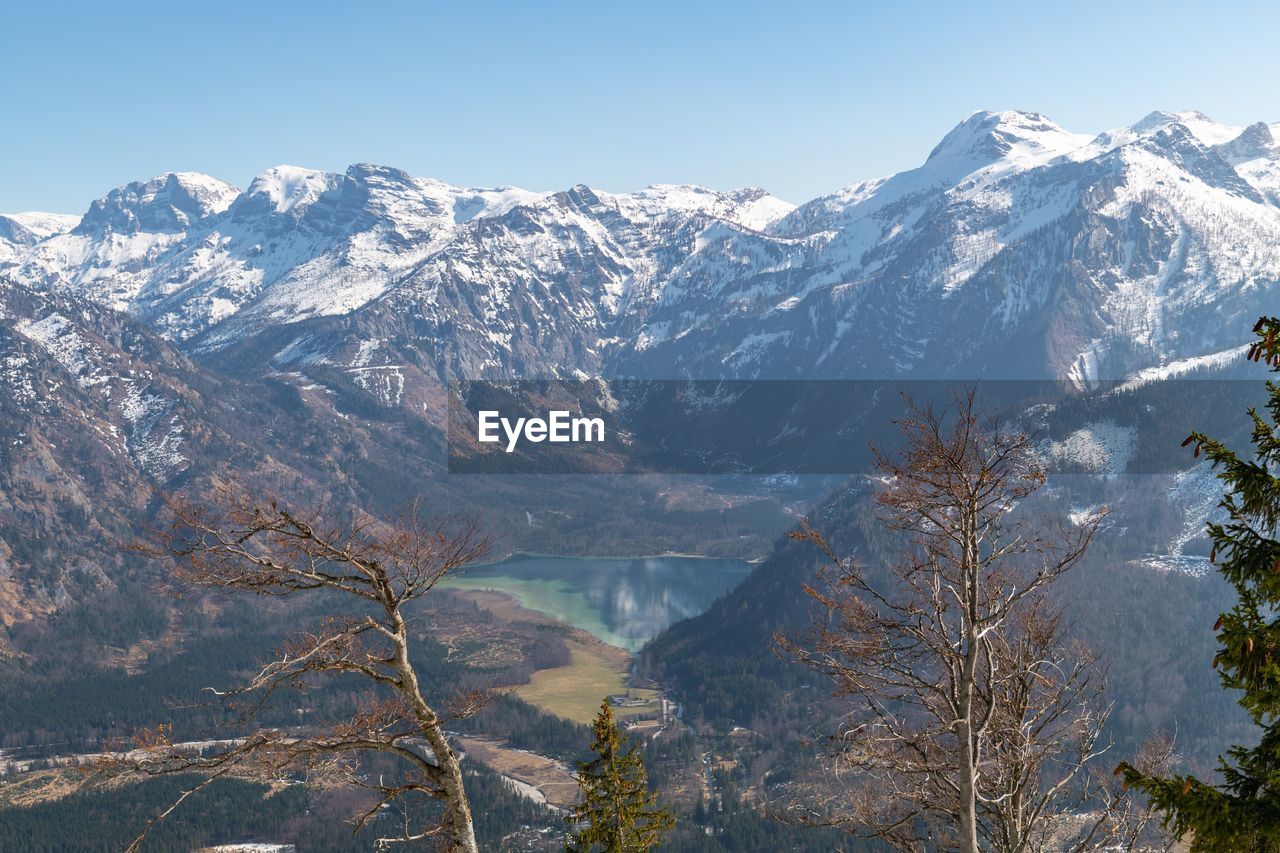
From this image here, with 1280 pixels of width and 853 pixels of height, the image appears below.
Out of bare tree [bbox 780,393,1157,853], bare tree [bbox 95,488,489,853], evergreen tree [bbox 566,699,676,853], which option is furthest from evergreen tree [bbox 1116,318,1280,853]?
evergreen tree [bbox 566,699,676,853]

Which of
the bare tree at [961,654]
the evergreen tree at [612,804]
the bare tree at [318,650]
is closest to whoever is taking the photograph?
the bare tree at [318,650]

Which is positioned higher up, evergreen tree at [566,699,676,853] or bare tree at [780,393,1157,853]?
bare tree at [780,393,1157,853]

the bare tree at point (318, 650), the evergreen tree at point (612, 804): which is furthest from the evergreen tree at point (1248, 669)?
the evergreen tree at point (612, 804)

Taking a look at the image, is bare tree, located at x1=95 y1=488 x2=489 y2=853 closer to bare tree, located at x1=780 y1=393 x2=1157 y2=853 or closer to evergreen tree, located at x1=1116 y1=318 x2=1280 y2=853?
bare tree, located at x1=780 y1=393 x2=1157 y2=853

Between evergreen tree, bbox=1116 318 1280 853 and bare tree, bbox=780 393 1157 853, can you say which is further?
bare tree, bbox=780 393 1157 853

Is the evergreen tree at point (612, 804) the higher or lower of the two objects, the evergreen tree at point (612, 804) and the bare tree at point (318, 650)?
the lower

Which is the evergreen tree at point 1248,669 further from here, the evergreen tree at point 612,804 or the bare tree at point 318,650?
the evergreen tree at point 612,804

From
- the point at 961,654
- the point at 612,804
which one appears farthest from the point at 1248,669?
the point at 612,804

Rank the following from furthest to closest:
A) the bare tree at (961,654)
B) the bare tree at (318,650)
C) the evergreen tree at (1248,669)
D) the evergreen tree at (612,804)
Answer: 1. the evergreen tree at (612,804)
2. the bare tree at (961,654)
3. the bare tree at (318,650)
4. the evergreen tree at (1248,669)
